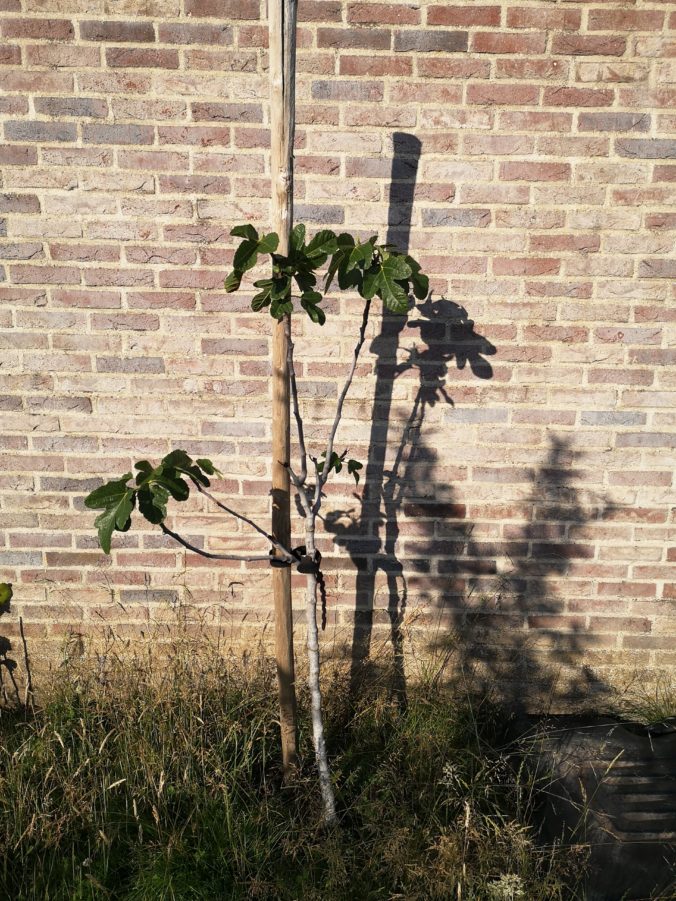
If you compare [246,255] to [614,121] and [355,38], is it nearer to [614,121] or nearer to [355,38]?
[355,38]

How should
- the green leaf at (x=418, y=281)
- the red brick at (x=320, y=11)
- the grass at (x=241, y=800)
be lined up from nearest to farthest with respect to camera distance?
the green leaf at (x=418, y=281)
the grass at (x=241, y=800)
the red brick at (x=320, y=11)

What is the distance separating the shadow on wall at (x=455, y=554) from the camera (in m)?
2.71

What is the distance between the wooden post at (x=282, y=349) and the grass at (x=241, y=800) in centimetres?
24

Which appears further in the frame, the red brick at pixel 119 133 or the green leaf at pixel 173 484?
the red brick at pixel 119 133

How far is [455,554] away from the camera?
2877 millimetres

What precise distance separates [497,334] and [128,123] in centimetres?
148

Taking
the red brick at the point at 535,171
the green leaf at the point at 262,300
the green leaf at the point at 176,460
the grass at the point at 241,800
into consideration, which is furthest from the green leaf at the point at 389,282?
the grass at the point at 241,800

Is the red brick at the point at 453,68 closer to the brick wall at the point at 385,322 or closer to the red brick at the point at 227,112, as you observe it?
the brick wall at the point at 385,322

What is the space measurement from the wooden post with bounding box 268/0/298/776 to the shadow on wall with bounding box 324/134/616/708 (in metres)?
0.58

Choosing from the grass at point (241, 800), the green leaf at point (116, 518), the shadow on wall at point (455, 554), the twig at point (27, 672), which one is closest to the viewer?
the green leaf at point (116, 518)

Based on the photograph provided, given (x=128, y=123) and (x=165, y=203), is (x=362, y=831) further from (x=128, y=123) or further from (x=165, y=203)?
(x=128, y=123)

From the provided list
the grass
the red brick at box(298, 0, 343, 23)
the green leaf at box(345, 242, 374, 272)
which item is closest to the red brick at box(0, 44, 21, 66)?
the red brick at box(298, 0, 343, 23)

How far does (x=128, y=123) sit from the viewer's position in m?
2.51

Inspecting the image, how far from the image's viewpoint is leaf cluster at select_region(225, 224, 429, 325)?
73.5 inches
